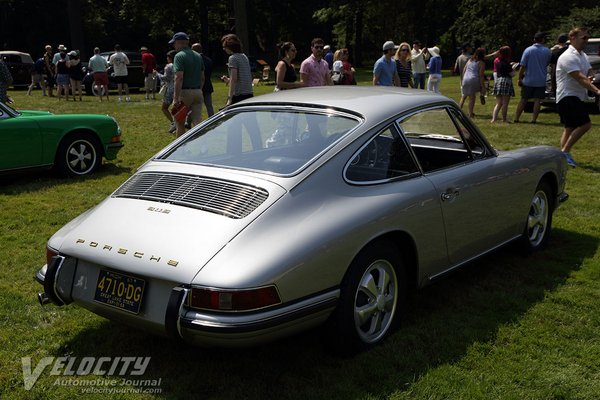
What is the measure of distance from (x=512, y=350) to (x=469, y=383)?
0.50 m

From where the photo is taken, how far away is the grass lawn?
3346 mm

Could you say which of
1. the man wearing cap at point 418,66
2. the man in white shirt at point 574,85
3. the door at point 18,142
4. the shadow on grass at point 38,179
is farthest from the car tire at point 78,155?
the man wearing cap at point 418,66

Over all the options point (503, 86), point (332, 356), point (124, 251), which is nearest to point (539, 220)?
point (332, 356)

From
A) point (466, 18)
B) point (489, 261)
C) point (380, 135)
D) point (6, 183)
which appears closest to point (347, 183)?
point (380, 135)

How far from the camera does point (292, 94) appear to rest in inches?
183

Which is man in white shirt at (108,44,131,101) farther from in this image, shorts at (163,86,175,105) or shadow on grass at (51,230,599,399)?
shadow on grass at (51,230,599,399)

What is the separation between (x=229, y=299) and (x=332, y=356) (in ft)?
2.86

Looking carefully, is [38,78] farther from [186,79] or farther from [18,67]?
[186,79]

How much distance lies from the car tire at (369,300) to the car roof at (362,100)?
92 cm

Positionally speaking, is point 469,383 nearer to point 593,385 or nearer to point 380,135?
point 593,385

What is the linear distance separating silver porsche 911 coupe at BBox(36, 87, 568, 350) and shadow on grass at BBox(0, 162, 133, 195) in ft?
14.8

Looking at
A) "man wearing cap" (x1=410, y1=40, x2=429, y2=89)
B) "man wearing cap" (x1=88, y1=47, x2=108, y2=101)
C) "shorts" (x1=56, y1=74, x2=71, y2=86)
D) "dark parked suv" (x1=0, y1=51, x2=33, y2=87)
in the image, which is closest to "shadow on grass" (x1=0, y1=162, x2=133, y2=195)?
"man wearing cap" (x1=410, y1=40, x2=429, y2=89)

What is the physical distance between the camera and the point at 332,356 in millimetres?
3623

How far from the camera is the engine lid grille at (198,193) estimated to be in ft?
11.4
